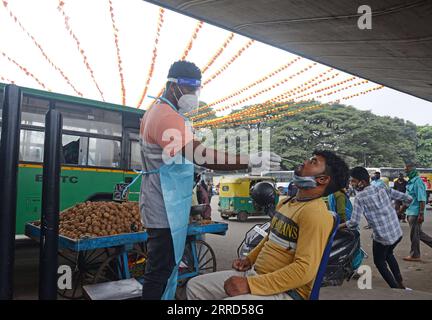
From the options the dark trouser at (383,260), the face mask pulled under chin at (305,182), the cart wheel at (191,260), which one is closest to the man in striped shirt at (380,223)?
the dark trouser at (383,260)

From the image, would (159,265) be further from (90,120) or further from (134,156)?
(134,156)

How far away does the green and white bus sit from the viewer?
657cm

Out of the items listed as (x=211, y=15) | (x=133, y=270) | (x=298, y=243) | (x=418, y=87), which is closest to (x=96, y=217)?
(x=133, y=270)

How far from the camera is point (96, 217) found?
444 cm

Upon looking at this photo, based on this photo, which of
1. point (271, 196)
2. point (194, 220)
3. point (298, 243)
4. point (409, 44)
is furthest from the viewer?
point (194, 220)

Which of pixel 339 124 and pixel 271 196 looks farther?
pixel 339 124

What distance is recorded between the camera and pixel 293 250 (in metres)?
2.04

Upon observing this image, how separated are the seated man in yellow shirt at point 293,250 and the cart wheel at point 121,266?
229 cm

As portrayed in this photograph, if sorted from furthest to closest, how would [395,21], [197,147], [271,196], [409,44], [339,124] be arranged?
[339,124] → [271,196] → [409,44] → [395,21] → [197,147]

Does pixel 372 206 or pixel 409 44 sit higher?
pixel 409 44

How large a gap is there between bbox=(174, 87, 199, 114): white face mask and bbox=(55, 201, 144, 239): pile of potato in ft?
7.59

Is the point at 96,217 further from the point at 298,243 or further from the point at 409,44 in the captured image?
the point at 409,44

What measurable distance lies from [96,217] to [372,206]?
133 inches

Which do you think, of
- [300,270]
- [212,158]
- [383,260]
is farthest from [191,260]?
[300,270]
